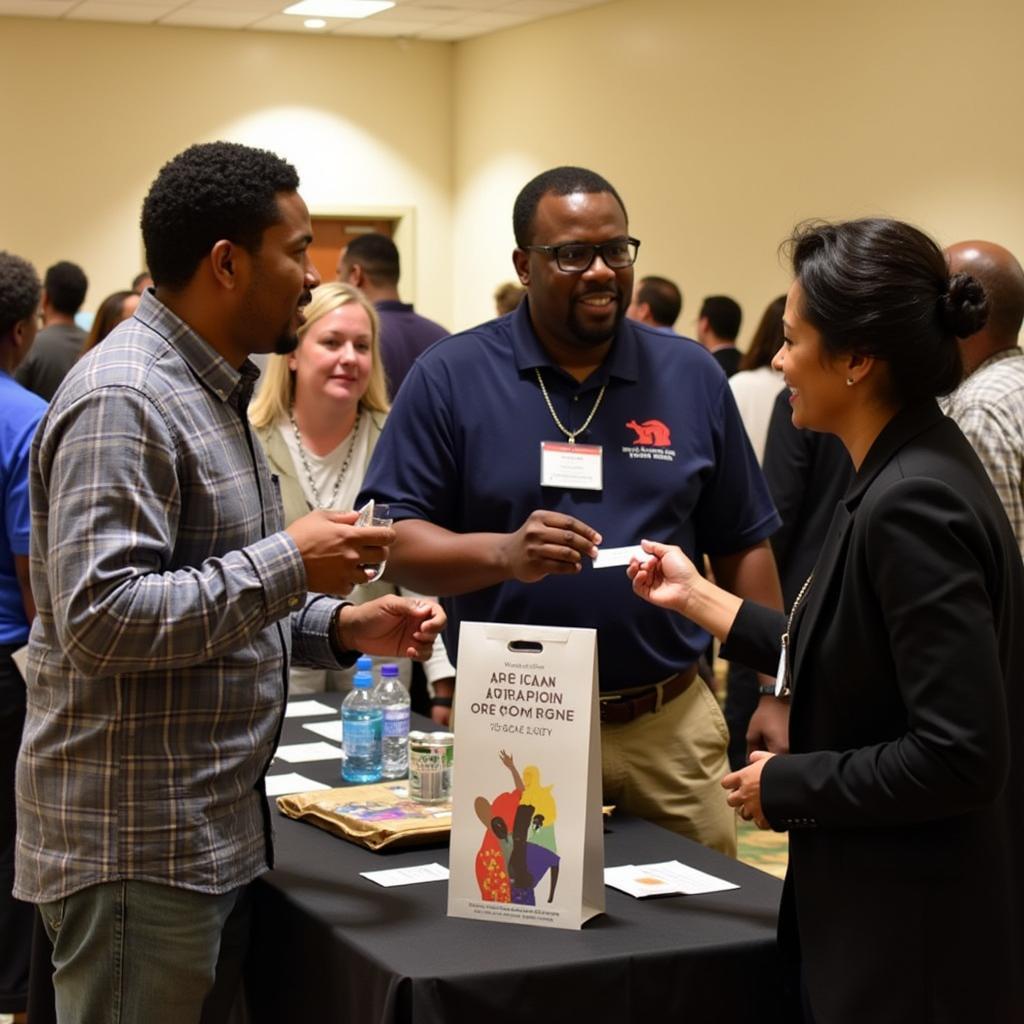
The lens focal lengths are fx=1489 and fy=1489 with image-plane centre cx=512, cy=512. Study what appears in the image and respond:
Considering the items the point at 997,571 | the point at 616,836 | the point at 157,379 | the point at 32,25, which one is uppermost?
the point at 32,25

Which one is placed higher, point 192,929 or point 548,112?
point 548,112

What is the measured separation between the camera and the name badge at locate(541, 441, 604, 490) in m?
2.50

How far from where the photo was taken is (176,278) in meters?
1.88

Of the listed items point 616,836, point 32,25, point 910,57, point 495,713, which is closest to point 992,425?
point 616,836

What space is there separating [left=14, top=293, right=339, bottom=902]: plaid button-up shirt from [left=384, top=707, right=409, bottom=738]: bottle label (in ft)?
2.56

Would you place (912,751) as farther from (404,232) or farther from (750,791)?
(404,232)

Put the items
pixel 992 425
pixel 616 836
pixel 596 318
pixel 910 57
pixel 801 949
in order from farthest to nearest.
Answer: pixel 910 57
pixel 992 425
pixel 596 318
pixel 616 836
pixel 801 949

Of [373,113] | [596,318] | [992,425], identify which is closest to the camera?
[596,318]

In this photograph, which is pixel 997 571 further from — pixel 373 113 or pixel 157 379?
pixel 373 113

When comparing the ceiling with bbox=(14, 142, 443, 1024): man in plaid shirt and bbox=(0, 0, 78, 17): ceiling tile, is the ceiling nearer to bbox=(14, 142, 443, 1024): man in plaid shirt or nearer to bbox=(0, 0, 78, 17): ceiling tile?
bbox=(0, 0, 78, 17): ceiling tile

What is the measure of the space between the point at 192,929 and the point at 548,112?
843 centimetres

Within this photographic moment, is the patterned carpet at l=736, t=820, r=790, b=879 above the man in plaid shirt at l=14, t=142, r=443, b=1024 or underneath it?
underneath

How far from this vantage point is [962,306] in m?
1.66

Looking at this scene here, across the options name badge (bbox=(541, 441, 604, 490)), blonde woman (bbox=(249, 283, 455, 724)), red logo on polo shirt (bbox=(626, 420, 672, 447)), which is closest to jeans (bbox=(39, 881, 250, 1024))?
name badge (bbox=(541, 441, 604, 490))
